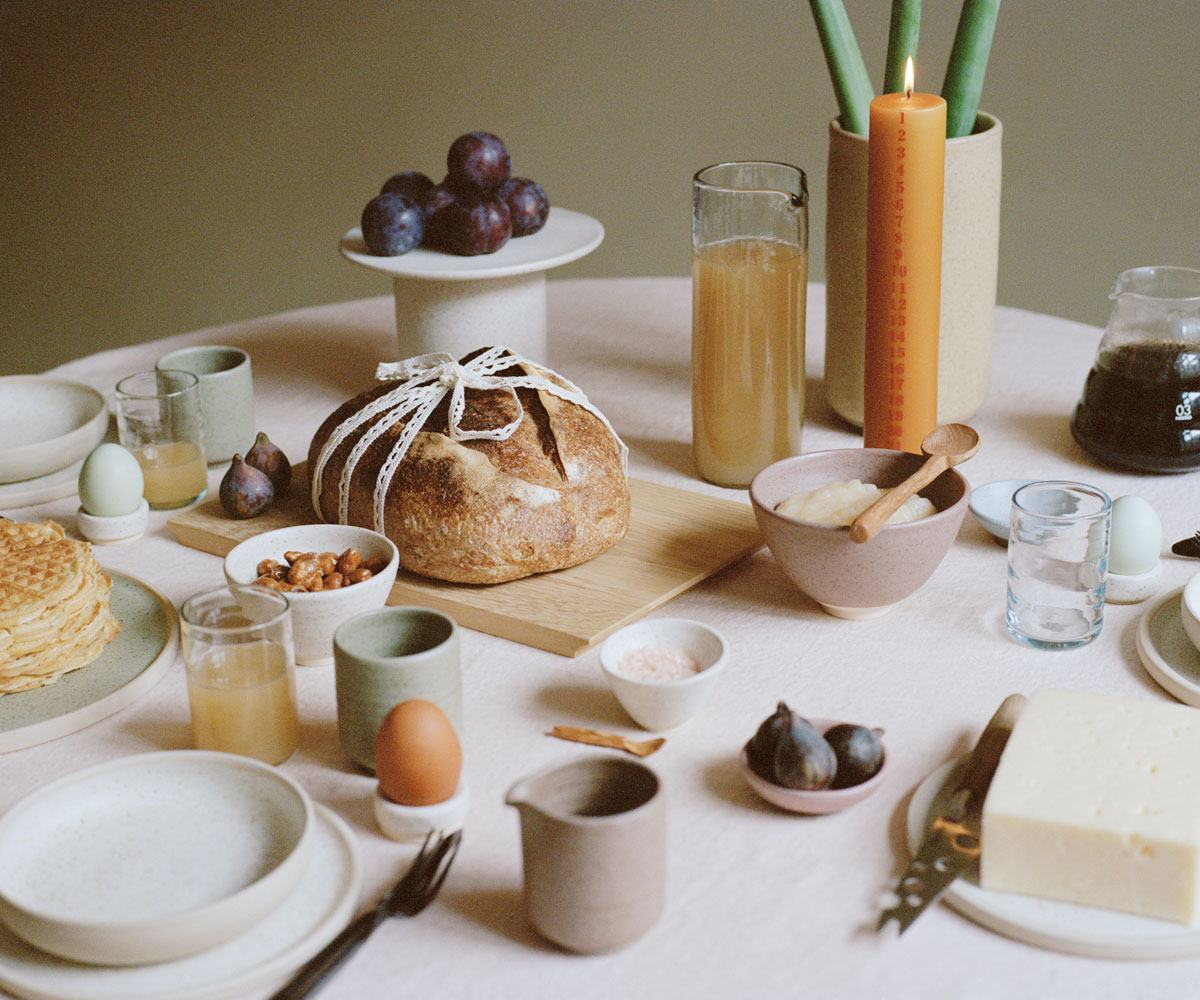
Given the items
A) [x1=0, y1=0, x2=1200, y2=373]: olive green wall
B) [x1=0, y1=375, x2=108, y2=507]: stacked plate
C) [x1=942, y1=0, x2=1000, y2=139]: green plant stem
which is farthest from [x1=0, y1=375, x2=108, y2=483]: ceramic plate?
[x1=0, y1=0, x2=1200, y2=373]: olive green wall

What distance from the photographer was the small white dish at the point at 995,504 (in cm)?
128

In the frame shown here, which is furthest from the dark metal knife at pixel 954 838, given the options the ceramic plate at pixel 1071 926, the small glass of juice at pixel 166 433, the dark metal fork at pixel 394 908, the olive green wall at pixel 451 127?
the olive green wall at pixel 451 127

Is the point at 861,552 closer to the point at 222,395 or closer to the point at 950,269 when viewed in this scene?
the point at 950,269

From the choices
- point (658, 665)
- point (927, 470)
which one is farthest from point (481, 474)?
point (927, 470)

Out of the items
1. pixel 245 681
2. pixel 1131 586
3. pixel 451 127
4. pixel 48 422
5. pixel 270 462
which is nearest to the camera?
pixel 245 681

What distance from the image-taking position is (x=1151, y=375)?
53.5 inches

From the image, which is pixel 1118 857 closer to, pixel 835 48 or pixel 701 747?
pixel 701 747

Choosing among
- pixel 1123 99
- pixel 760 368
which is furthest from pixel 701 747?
pixel 1123 99

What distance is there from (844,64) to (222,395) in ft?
2.50

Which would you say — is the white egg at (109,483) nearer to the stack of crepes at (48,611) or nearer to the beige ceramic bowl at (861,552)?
the stack of crepes at (48,611)

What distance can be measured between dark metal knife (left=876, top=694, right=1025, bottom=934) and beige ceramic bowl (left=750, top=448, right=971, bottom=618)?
19 centimetres

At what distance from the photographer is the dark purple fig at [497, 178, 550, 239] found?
5.18 ft

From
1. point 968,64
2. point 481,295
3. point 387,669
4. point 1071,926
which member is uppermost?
point 968,64

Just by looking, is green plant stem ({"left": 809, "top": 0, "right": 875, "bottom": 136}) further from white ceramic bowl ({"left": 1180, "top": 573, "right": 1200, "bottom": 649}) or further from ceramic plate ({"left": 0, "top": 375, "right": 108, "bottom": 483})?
ceramic plate ({"left": 0, "top": 375, "right": 108, "bottom": 483})
